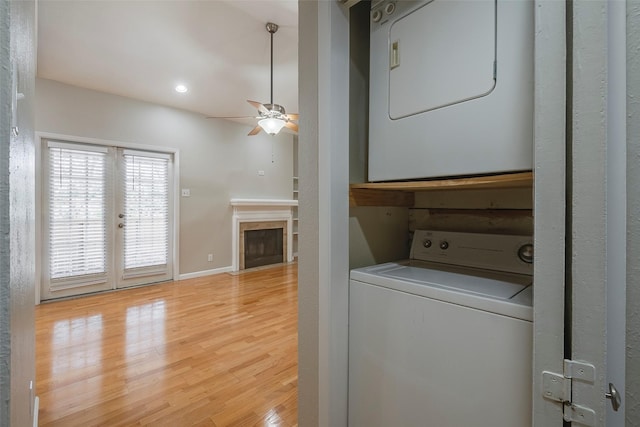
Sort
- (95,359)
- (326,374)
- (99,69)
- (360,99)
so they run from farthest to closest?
(99,69) → (95,359) → (360,99) → (326,374)

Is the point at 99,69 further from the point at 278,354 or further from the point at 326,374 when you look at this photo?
the point at 326,374

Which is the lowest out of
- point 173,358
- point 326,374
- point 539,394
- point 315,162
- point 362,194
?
point 173,358

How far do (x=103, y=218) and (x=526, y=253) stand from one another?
463cm

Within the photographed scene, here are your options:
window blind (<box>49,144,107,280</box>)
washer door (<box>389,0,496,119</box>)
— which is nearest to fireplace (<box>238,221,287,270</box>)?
window blind (<box>49,144,107,280</box>)

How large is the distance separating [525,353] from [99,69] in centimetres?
429

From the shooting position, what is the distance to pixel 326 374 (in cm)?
102

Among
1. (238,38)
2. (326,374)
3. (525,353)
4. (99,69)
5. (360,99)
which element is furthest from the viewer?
(99,69)

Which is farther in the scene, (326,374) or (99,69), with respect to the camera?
(99,69)

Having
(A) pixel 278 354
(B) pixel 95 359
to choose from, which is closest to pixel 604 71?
(A) pixel 278 354

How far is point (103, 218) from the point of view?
3.82 m

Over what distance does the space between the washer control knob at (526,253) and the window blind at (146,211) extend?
4.58 meters

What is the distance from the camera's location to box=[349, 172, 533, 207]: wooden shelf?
2.40 ft

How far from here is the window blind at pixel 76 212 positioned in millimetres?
3461

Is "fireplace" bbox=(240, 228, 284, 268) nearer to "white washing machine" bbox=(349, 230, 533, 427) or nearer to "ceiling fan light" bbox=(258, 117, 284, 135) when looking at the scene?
"ceiling fan light" bbox=(258, 117, 284, 135)
